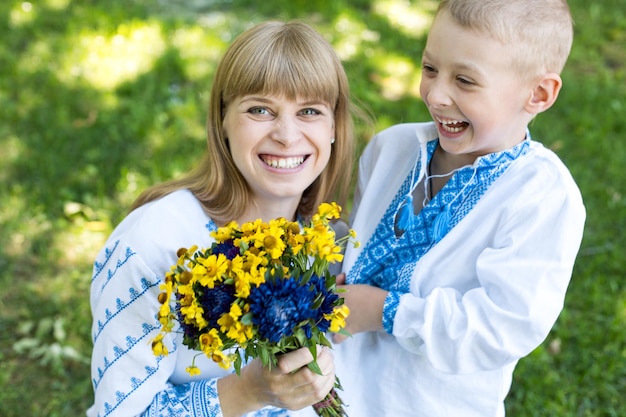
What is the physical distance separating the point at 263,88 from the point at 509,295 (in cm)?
97

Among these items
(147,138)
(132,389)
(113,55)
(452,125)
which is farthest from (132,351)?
(113,55)

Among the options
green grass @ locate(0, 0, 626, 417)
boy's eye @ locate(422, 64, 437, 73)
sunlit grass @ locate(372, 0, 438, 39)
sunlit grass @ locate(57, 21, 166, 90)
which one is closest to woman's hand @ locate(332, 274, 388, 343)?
boy's eye @ locate(422, 64, 437, 73)

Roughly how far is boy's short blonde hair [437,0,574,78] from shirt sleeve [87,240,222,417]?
1.21m

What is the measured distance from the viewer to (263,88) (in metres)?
2.25

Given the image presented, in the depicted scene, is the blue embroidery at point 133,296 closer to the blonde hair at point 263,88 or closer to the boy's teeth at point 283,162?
the blonde hair at point 263,88

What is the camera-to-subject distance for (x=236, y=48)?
2312 millimetres

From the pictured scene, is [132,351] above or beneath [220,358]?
above

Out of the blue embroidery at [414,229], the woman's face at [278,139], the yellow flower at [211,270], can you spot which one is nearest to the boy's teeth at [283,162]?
the woman's face at [278,139]

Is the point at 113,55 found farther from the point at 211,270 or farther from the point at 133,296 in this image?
the point at 211,270

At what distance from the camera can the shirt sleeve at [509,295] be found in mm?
2066

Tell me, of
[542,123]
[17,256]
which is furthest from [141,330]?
[542,123]

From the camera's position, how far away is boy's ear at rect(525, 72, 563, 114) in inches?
84.9


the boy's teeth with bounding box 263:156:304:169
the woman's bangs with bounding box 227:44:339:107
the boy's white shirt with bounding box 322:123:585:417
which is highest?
the woman's bangs with bounding box 227:44:339:107

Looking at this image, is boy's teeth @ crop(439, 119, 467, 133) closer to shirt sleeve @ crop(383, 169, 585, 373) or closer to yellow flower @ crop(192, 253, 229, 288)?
shirt sleeve @ crop(383, 169, 585, 373)
